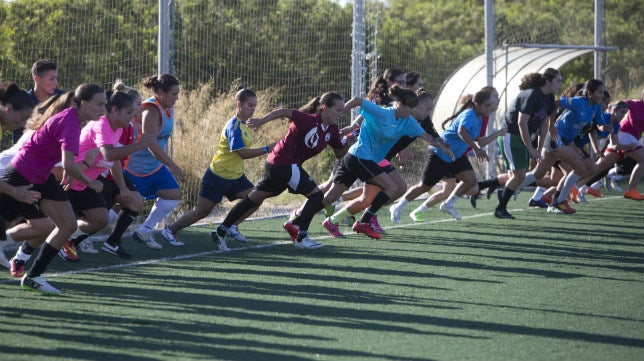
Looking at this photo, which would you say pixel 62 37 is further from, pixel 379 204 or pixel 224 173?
pixel 379 204

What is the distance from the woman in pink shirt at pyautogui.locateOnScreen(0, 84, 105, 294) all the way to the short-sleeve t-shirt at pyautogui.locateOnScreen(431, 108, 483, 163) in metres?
5.78

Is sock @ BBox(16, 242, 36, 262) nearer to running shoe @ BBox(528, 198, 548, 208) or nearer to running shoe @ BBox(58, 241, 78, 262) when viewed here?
running shoe @ BBox(58, 241, 78, 262)

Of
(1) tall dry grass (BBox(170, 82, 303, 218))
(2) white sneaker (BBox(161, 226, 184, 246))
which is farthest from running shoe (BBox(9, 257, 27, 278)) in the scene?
(1) tall dry grass (BBox(170, 82, 303, 218))

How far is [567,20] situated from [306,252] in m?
17.7

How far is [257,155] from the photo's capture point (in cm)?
934

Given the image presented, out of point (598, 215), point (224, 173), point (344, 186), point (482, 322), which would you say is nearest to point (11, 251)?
point (224, 173)

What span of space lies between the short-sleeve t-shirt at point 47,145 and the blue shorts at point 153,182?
8.22 feet

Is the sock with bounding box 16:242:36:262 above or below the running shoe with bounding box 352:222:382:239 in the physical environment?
above

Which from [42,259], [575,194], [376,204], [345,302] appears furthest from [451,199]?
[42,259]

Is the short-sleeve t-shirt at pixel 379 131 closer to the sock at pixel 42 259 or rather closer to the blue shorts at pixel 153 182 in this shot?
the blue shorts at pixel 153 182

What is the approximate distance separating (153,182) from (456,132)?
434cm

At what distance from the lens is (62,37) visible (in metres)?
12.1

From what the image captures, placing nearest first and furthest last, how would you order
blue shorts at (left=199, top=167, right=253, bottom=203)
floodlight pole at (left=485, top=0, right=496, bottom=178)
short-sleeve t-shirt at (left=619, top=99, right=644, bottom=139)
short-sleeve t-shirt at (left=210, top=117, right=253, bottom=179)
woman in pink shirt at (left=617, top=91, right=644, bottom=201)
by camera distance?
short-sleeve t-shirt at (left=210, top=117, right=253, bottom=179), blue shorts at (left=199, top=167, right=253, bottom=203), woman in pink shirt at (left=617, top=91, right=644, bottom=201), short-sleeve t-shirt at (left=619, top=99, right=644, bottom=139), floodlight pole at (left=485, top=0, right=496, bottom=178)

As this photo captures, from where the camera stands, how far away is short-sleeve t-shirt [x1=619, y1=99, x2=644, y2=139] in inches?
566
